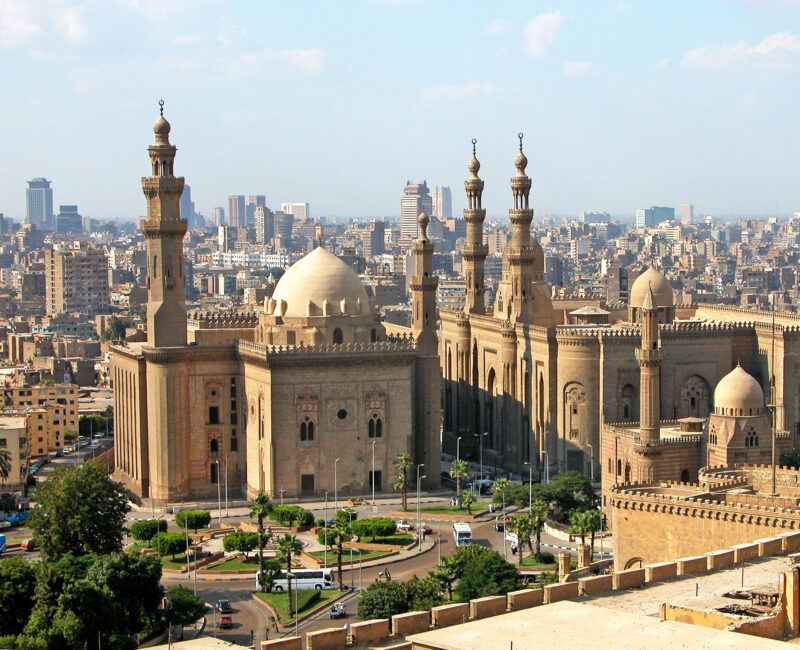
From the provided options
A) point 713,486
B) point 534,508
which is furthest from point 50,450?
point 713,486

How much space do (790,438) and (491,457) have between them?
17779 mm

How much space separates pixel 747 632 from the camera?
999 inches

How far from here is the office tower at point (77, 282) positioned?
587 ft

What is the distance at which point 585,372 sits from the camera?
67.4m

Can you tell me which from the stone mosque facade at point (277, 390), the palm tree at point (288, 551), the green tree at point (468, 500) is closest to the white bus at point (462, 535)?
the green tree at point (468, 500)

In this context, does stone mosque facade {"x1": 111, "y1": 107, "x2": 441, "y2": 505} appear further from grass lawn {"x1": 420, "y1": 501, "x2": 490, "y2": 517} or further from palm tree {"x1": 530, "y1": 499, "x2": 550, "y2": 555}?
palm tree {"x1": 530, "y1": 499, "x2": 550, "y2": 555}

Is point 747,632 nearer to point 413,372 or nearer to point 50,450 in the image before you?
point 413,372

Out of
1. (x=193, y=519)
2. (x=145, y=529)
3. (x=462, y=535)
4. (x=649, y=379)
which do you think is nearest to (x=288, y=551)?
(x=462, y=535)

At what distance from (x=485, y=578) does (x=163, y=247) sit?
26260mm

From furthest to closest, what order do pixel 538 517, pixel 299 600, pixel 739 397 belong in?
pixel 739 397
pixel 538 517
pixel 299 600

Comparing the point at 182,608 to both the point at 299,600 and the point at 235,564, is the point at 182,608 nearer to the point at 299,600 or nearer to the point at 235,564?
the point at 299,600

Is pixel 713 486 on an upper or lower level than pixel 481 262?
lower

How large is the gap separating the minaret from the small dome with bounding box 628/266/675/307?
Result: 15310 mm

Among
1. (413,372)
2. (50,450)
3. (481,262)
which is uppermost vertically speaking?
(481,262)
